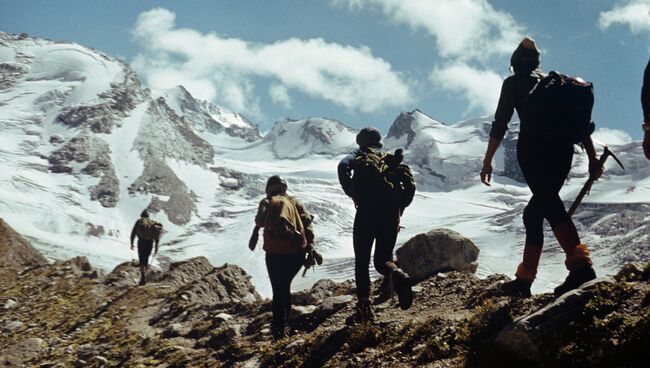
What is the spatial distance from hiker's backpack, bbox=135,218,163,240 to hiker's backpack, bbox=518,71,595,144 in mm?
14791

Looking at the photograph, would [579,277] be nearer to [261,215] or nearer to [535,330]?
[535,330]

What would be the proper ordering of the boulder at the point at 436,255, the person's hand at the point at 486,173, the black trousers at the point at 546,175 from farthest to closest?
the boulder at the point at 436,255 → the person's hand at the point at 486,173 → the black trousers at the point at 546,175

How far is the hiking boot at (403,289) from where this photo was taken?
20.0ft

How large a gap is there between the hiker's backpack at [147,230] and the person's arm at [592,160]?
48.6ft

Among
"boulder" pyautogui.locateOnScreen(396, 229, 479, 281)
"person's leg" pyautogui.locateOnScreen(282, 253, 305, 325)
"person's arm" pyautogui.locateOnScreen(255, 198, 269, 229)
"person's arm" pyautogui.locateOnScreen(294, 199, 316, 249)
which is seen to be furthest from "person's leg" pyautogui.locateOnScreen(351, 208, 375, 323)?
"boulder" pyautogui.locateOnScreen(396, 229, 479, 281)

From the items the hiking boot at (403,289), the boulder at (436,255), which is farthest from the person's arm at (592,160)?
the boulder at (436,255)

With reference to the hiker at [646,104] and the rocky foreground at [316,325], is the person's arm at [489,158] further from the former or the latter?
the hiker at [646,104]

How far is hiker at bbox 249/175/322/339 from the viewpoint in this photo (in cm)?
745

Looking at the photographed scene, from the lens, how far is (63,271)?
663 inches

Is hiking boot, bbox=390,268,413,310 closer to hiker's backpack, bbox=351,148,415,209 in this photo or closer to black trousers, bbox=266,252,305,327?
hiker's backpack, bbox=351,148,415,209

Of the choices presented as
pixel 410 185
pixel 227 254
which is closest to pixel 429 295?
pixel 410 185

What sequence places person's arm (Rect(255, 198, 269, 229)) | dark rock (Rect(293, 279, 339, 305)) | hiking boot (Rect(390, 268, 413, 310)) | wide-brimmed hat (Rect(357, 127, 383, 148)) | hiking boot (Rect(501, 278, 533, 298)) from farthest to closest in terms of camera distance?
dark rock (Rect(293, 279, 339, 305)) < person's arm (Rect(255, 198, 269, 229)) < wide-brimmed hat (Rect(357, 127, 383, 148)) < hiking boot (Rect(390, 268, 413, 310)) < hiking boot (Rect(501, 278, 533, 298))

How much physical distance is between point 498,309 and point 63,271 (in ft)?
49.0

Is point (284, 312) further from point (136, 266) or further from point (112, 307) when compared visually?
point (136, 266)
